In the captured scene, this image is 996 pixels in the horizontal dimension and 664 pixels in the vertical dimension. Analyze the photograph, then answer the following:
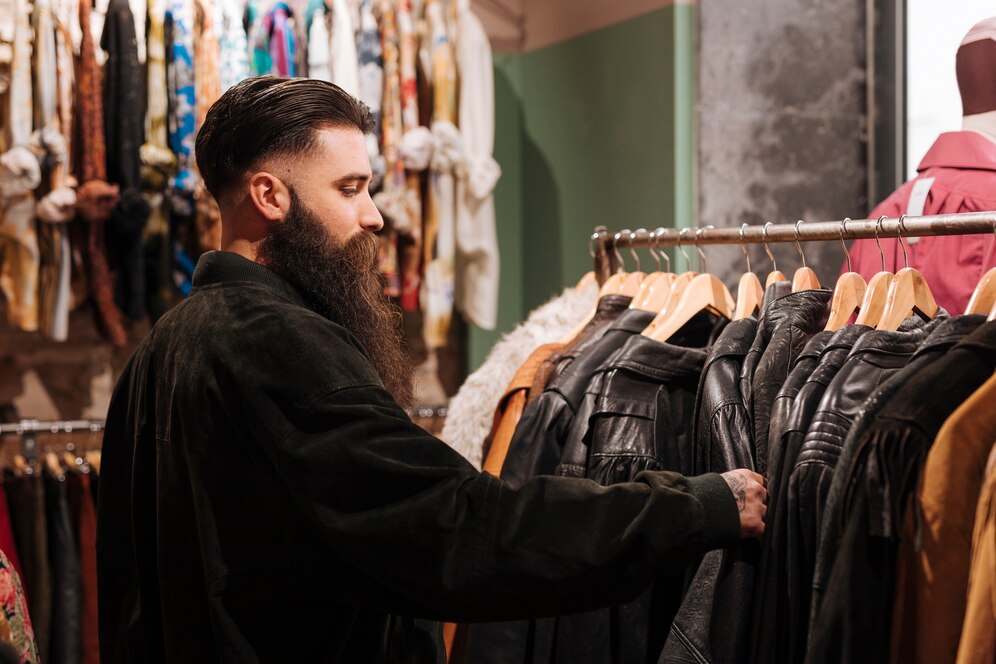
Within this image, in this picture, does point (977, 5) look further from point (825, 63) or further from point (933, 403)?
point (933, 403)

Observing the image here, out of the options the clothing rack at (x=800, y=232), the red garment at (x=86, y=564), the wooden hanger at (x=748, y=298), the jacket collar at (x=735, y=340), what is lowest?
the red garment at (x=86, y=564)

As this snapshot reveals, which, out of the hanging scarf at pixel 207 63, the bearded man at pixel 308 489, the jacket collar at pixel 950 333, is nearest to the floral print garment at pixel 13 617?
the bearded man at pixel 308 489

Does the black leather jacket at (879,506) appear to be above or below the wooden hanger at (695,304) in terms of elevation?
below

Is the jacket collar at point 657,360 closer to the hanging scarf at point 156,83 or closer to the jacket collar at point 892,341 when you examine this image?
the jacket collar at point 892,341

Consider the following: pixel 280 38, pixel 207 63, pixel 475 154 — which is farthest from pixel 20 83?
pixel 475 154

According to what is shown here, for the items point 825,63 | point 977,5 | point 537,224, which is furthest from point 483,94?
point 977,5

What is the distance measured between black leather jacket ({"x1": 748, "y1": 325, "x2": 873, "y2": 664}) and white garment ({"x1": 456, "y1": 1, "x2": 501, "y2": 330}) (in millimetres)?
2135

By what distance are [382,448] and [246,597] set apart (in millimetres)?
281

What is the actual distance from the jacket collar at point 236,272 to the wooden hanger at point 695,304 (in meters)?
0.62

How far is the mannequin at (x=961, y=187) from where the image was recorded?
7.53ft

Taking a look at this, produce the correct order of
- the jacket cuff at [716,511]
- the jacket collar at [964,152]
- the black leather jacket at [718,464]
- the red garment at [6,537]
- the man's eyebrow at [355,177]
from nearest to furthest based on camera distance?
1. the jacket cuff at [716,511]
2. the black leather jacket at [718,464]
3. the man's eyebrow at [355,177]
4. the jacket collar at [964,152]
5. the red garment at [6,537]

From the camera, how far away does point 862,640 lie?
1.19 m

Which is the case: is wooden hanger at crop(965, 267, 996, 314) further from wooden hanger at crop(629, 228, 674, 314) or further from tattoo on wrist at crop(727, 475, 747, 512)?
wooden hanger at crop(629, 228, 674, 314)

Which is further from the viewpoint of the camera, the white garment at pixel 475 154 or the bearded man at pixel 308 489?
the white garment at pixel 475 154
